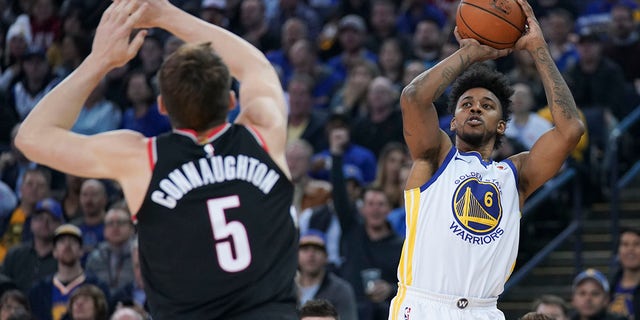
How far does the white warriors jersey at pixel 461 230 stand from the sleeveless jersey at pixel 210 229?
1903mm

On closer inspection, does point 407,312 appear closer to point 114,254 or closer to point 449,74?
point 449,74

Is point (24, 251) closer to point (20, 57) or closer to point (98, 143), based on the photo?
point (20, 57)

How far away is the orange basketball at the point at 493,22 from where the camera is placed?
21.2ft

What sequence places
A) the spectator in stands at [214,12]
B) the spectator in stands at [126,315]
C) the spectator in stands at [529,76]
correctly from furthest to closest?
1. the spectator in stands at [214,12]
2. the spectator in stands at [529,76]
3. the spectator in stands at [126,315]

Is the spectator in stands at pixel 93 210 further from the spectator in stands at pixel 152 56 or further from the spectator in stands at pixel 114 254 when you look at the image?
the spectator in stands at pixel 152 56

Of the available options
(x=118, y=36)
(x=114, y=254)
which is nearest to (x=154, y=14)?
(x=118, y=36)

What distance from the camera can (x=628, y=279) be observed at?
1049 cm

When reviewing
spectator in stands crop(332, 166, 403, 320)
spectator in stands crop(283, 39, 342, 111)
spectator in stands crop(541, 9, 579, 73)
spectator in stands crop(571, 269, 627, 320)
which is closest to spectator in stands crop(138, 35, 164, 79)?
spectator in stands crop(283, 39, 342, 111)

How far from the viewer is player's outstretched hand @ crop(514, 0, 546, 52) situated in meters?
6.53

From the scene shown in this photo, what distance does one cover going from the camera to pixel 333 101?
14297 mm

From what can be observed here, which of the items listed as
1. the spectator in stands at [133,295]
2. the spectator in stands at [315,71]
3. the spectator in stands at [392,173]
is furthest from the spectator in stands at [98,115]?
the spectator in stands at [392,173]

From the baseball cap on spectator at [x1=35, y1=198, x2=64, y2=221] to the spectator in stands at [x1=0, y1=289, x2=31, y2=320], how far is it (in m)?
1.80

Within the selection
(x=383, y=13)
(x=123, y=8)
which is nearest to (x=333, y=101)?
(x=383, y=13)

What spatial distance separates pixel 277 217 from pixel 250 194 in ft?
0.48
